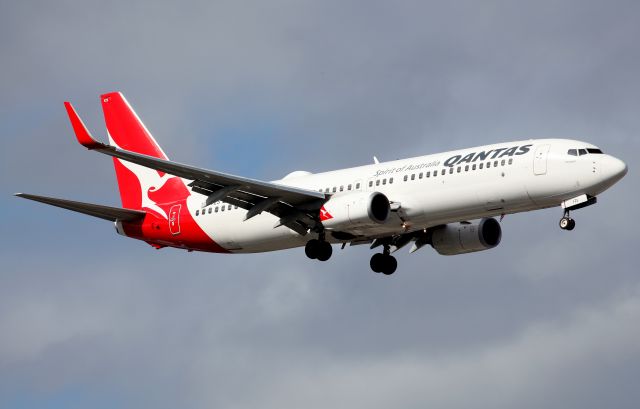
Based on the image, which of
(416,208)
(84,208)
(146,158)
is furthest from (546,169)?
(84,208)

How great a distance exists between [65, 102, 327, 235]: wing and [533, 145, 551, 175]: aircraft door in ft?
30.5

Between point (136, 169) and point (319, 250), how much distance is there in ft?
46.0

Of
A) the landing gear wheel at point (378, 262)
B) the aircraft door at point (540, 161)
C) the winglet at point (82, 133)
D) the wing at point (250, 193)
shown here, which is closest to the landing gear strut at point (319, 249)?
the wing at point (250, 193)

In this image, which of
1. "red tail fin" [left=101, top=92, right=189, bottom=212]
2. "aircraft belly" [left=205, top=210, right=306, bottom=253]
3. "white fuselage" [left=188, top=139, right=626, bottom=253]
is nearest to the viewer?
"white fuselage" [left=188, top=139, right=626, bottom=253]

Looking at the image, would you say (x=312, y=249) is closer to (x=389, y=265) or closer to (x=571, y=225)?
(x=389, y=265)

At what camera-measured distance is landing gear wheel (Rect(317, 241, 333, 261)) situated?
62688 millimetres

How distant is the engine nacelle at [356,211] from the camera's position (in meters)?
60.1

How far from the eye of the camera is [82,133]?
56.8 meters

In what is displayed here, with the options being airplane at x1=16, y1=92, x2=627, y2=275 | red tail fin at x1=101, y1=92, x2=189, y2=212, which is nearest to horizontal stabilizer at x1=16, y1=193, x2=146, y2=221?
airplane at x1=16, y1=92, x2=627, y2=275

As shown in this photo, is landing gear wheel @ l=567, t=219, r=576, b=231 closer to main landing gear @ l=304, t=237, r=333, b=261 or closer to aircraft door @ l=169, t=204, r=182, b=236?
main landing gear @ l=304, t=237, r=333, b=261

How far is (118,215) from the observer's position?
68.6m

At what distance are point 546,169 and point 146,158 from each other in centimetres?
1581

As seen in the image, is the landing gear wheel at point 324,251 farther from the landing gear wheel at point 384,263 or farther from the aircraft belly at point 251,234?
the landing gear wheel at point 384,263

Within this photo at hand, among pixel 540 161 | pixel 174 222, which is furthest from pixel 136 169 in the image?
pixel 540 161
